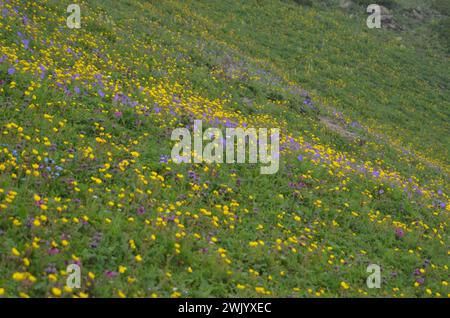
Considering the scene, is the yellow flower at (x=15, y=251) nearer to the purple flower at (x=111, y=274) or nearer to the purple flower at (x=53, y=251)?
the purple flower at (x=53, y=251)

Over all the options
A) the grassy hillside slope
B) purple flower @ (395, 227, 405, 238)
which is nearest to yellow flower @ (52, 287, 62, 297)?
the grassy hillside slope

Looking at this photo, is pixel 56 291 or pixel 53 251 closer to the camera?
pixel 56 291

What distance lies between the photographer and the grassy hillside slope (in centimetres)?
647

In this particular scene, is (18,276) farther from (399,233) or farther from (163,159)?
(399,233)

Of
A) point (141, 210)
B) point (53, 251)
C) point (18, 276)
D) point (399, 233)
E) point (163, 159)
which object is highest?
point (163, 159)

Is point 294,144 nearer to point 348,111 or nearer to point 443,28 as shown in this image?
point 348,111

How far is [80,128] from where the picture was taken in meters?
9.37

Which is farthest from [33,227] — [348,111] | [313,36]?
[313,36]

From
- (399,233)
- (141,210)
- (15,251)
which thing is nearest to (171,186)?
(141,210)

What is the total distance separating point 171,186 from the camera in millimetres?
8711

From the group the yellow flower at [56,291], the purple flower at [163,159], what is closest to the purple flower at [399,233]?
the purple flower at [163,159]

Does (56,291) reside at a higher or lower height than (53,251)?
lower

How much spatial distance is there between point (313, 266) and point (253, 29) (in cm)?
2527

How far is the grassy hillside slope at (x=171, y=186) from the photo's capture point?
21.2ft
